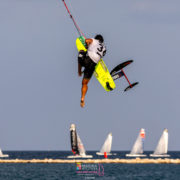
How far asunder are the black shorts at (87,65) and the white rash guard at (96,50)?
0.09 metres

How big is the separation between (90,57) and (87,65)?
23 centimetres

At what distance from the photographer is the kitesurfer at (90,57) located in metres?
10.7

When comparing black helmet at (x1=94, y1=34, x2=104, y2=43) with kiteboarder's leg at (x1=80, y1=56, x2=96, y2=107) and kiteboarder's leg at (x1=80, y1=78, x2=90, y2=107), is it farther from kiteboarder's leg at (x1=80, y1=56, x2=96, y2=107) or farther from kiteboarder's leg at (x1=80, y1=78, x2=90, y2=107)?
kiteboarder's leg at (x1=80, y1=78, x2=90, y2=107)

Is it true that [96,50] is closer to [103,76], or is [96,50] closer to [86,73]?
[86,73]

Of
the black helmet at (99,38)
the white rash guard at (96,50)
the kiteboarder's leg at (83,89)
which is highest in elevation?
the black helmet at (99,38)

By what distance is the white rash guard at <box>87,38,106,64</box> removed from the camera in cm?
→ 1071

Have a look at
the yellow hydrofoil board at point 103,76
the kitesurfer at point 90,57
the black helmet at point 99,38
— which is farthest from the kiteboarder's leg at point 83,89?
the black helmet at point 99,38

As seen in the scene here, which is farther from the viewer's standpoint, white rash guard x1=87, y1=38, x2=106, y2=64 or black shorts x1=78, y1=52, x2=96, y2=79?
black shorts x1=78, y1=52, x2=96, y2=79

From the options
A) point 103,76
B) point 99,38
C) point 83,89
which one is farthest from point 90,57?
point 103,76

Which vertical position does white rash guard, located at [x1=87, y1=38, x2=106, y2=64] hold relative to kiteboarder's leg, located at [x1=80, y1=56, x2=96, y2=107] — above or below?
above

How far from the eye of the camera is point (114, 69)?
11.8m

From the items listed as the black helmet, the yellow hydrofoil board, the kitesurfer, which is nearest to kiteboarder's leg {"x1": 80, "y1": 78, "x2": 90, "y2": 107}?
the kitesurfer

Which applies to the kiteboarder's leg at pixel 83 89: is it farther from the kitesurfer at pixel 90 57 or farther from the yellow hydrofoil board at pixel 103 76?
the yellow hydrofoil board at pixel 103 76

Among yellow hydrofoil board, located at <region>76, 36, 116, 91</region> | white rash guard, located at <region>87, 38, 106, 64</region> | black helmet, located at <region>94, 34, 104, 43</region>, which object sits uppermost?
black helmet, located at <region>94, 34, 104, 43</region>
